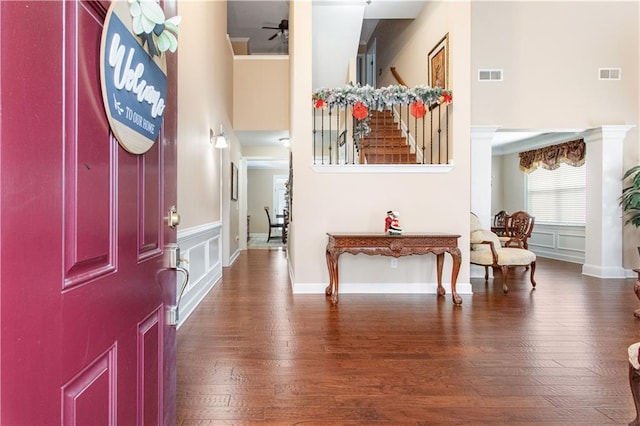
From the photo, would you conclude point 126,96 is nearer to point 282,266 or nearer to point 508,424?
point 508,424

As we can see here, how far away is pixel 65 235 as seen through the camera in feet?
2.19

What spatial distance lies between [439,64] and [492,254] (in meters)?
2.68

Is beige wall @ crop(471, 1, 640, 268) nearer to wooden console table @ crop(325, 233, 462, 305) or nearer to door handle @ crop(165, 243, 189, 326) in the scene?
wooden console table @ crop(325, 233, 462, 305)

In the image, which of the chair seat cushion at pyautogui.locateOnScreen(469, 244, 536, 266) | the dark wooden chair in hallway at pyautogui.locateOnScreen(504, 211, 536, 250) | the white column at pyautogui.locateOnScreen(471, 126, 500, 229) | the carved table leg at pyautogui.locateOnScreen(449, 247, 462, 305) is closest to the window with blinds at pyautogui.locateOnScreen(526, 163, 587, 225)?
the dark wooden chair in hallway at pyautogui.locateOnScreen(504, 211, 536, 250)

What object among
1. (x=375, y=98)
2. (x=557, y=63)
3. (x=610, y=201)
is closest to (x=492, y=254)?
(x=610, y=201)

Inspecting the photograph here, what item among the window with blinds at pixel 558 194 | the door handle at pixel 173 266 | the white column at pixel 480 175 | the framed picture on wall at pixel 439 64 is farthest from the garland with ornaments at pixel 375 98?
the window with blinds at pixel 558 194

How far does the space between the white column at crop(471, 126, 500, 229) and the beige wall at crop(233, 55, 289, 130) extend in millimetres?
3463

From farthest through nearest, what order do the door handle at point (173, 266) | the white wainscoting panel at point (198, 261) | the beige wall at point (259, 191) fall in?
the beige wall at point (259, 191), the white wainscoting panel at point (198, 261), the door handle at point (173, 266)

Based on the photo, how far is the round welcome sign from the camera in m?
0.78

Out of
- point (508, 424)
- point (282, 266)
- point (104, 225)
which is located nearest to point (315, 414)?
point (508, 424)

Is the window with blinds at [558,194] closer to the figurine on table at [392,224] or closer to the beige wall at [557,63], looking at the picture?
the beige wall at [557,63]

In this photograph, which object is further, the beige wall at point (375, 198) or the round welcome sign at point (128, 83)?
the beige wall at point (375, 198)

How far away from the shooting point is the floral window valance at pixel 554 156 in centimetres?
661

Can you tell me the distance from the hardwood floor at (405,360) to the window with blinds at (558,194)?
368 centimetres
